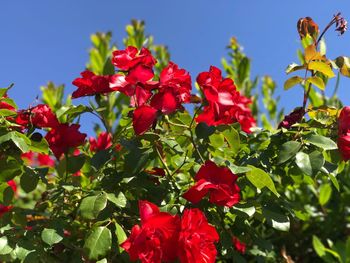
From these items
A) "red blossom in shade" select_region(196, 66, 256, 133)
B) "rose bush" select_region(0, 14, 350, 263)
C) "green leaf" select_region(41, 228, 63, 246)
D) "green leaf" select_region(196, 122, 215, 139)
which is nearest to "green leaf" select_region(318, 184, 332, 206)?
"rose bush" select_region(0, 14, 350, 263)

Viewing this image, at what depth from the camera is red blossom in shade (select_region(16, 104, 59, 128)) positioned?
47.5 inches

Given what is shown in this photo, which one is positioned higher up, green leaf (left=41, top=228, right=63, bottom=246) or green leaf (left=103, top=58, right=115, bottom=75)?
green leaf (left=103, top=58, right=115, bottom=75)

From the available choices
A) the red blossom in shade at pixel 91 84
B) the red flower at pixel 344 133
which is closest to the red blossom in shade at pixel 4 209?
the red blossom in shade at pixel 91 84

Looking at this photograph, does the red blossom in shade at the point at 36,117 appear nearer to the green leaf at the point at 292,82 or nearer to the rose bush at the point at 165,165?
the rose bush at the point at 165,165

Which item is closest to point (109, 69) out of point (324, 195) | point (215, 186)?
point (215, 186)

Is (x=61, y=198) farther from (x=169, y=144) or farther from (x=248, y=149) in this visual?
(x=248, y=149)

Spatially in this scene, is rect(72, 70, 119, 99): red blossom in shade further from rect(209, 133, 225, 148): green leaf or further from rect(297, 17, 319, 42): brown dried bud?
rect(297, 17, 319, 42): brown dried bud

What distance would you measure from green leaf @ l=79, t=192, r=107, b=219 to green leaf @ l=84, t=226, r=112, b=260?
39 mm

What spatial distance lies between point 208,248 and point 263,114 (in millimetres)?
2231

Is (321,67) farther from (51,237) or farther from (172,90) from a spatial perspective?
(51,237)

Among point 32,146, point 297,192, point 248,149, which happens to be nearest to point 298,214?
point 248,149

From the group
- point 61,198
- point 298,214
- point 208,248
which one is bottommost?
point 208,248

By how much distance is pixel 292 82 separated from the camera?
1.27 m

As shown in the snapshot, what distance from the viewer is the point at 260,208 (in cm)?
114
